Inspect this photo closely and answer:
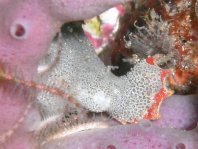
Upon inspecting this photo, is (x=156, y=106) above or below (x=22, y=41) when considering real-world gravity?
below

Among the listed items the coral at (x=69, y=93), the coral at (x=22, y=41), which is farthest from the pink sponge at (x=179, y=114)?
the coral at (x=22, y=41)

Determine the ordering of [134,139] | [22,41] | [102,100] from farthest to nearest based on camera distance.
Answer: [102,100] < [134,139] < [22,41]

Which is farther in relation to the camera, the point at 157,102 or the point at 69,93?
the point at 157,102

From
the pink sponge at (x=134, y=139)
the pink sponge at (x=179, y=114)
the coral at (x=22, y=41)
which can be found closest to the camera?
Answer: the coral at (x=22, y=41)

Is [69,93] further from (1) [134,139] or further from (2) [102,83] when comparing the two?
(1) [134,139]

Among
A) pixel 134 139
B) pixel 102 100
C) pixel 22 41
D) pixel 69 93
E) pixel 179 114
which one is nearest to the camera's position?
pixel 22 41

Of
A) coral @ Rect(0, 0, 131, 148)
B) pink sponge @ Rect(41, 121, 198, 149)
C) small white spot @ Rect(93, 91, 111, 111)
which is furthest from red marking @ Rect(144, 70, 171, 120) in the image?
coral @ Rect(0, 0, 131, 148)

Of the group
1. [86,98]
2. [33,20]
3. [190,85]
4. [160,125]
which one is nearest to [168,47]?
[190,85]

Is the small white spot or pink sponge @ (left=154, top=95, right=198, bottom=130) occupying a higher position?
the small white spot

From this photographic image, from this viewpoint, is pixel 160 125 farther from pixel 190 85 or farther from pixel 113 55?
pixel 113 55

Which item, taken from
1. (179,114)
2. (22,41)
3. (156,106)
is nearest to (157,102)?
(156,106)

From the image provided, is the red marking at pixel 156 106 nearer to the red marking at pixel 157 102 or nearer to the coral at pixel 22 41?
the red marking at pixel 157 102

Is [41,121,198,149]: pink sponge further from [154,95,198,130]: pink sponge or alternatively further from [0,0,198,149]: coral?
[154,95,198,130]: pink sponge
